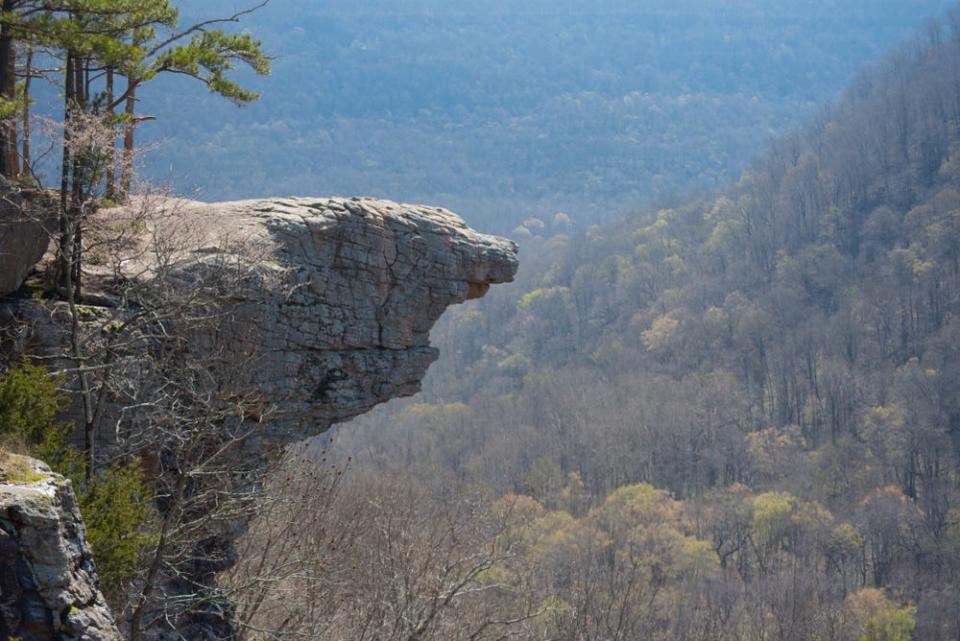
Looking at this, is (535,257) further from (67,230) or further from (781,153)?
(67,230)

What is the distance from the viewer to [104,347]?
17109mm

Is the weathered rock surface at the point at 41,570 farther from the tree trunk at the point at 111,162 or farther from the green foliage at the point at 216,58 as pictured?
the green foliage at the point at 216,58

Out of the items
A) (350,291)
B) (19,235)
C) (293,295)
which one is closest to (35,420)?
(19,235)

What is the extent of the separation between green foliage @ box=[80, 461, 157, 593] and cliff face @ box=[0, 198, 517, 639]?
318cm

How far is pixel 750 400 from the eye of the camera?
353 ft

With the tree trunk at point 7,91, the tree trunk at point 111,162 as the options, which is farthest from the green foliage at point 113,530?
the tree trunk at point 7,91

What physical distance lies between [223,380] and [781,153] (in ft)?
531

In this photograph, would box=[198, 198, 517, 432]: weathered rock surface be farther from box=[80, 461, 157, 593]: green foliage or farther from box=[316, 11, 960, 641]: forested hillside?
box=[316, 11, 960, 641]: forested hillside

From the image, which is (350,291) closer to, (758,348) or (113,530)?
(113,530)

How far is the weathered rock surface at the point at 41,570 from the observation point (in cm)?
1127

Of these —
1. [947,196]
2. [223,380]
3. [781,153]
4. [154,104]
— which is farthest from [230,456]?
[154,104]

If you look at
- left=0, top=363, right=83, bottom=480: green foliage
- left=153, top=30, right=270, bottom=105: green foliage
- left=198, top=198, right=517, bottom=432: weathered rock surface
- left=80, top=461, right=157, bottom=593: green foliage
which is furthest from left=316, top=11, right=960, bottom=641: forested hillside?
left=0, top=363, right=83, bottom=480: green foliage

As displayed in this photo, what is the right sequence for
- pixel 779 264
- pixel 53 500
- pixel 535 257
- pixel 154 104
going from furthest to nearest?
pixel 154 104
pixel 535 257
pixel 779 264
pixel 53 500

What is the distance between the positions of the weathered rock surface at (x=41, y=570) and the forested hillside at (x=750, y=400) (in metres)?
17.7
